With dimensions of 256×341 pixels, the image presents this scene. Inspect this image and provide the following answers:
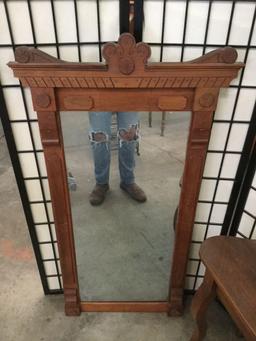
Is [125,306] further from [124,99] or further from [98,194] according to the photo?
[124,99]

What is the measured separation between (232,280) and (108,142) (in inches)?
24.6

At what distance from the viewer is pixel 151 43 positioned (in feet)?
2.80

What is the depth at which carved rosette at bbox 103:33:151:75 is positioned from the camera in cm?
76

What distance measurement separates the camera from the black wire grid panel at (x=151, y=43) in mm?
799

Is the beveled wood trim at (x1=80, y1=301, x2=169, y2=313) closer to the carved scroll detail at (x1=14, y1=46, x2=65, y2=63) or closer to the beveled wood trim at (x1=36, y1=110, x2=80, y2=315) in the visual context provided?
the beveled wood trim at (x1=36, y1=110, x2=80, y2=315)

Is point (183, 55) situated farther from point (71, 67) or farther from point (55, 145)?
point (55, 145)

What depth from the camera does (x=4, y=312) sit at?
138cm

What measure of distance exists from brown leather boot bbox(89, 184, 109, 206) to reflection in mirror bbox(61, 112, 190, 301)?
25mm

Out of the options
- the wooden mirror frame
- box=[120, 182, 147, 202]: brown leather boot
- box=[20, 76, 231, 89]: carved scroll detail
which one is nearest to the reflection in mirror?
box=[120, 182, 147, 202]: brown leather boot

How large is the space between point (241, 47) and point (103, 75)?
0.40 meters

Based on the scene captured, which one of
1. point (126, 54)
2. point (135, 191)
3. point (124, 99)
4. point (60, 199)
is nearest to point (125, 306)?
point (135, 191)

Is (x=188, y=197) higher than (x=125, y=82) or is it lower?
lower

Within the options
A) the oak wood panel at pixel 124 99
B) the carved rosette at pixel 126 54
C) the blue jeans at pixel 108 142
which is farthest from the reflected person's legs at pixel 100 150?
the carved rosette at pixel 126 54

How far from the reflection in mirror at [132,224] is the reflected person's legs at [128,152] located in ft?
0.07
